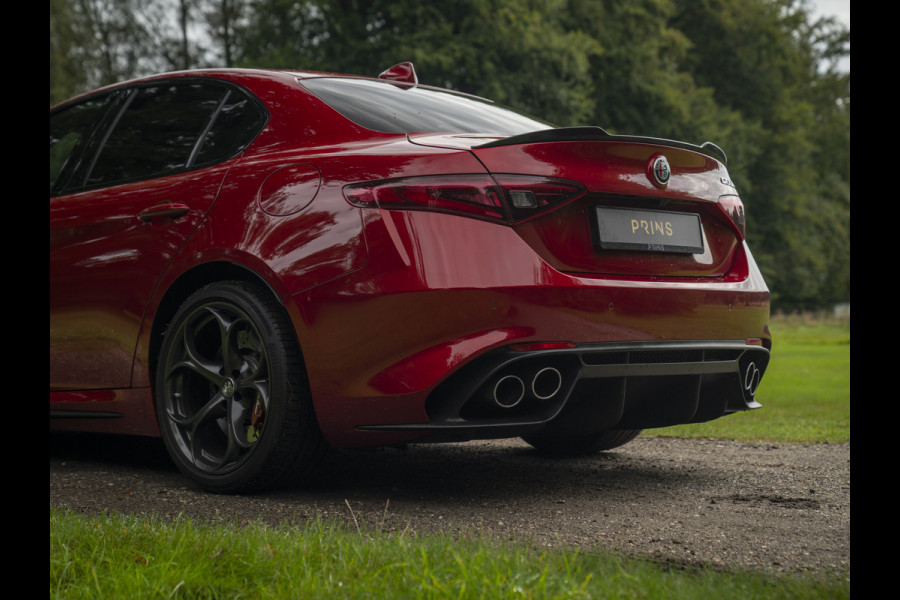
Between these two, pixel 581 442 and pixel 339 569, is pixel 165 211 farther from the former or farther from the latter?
pixel 581 442

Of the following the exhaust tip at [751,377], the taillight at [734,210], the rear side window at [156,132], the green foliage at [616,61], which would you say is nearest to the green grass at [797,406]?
the exhaust tip at [751,377]

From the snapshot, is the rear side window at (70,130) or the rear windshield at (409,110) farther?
the rear side window at (70,130)

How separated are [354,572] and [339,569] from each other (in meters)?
0.04

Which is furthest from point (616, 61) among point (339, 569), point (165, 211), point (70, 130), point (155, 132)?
point (339, 569)

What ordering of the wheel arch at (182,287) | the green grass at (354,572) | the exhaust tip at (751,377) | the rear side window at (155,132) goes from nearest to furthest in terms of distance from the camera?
the green grass at (354,572) < the wheel arch at (182,287) < the exhaust tip at (751,377) < the rear side window at (155,132)

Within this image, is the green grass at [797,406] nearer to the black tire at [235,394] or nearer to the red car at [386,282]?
the red car at [386,282]

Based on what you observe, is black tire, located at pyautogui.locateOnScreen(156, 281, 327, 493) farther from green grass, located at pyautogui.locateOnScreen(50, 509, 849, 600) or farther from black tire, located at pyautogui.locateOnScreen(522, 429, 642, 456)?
black tire, located at pyautogui.locateOnScreen(522, 429, 642, 456)

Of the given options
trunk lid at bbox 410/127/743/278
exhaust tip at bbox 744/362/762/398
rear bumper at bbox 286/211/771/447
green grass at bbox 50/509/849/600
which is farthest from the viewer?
exhaust tip at bbox 744/362/762/398

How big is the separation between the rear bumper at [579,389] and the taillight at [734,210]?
0.51m

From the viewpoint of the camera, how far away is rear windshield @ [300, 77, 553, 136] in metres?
3.86

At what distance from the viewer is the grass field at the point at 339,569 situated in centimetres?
225

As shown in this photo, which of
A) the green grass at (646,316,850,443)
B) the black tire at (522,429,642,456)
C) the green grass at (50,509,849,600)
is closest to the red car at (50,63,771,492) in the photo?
the green grass at (50,509,849,600)

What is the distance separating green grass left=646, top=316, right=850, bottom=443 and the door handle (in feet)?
11.4
